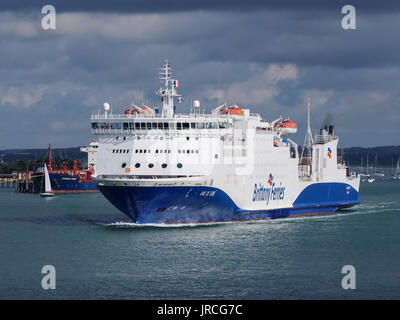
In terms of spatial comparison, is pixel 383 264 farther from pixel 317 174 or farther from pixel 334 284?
pixel 317 174

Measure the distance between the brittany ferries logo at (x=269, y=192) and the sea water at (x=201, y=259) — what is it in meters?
1.85

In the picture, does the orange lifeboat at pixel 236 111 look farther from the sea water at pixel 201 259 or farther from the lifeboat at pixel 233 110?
the sea water at pixel 201 259

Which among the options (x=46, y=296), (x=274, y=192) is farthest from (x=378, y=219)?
(x=46, y=296)

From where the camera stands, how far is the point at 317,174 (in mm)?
65688

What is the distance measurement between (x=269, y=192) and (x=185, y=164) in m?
9.94

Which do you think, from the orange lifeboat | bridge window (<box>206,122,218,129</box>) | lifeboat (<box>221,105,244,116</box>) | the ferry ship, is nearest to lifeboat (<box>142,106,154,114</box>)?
the ferry ship

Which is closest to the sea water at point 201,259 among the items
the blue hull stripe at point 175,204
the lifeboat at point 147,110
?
the blue hull stripe at point 175,204

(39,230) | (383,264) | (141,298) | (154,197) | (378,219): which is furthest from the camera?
(378,219)

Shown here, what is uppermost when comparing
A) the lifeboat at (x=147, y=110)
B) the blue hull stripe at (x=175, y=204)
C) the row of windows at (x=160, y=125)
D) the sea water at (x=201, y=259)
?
the lifeboat at (x=147, y=110)

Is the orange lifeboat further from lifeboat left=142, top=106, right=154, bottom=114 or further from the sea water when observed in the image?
the sea water

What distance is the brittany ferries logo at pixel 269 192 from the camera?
178 ft

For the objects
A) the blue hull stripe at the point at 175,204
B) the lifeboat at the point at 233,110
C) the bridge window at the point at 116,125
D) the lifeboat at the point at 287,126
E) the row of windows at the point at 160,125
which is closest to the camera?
the blue hull stripe at the point at 175,204

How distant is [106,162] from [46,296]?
775 inches

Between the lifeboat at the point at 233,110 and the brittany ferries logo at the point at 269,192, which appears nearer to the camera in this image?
the lifeboat at the point at 233,110
